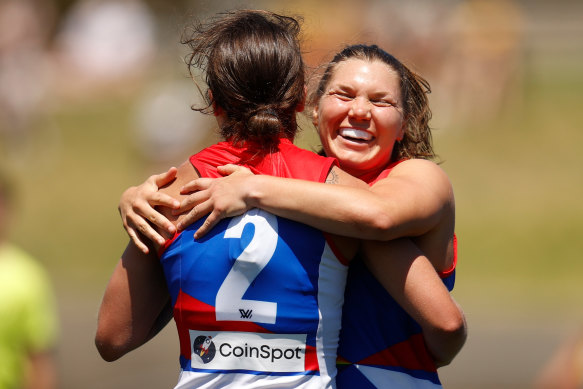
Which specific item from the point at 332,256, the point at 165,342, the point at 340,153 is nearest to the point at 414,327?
the point at 332,256

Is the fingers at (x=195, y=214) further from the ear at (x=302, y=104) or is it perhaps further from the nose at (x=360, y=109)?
the nose at (x=360, y=109)

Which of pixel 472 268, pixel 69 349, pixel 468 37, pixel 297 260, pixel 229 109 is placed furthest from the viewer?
pixel 468 37

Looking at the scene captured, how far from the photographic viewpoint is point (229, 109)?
8.24ft

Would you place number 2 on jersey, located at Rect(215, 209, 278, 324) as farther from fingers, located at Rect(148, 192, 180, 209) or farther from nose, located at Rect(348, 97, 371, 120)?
nose, located at Rect(348, 97, 371, 120)

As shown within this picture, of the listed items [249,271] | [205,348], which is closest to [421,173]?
[249,271]

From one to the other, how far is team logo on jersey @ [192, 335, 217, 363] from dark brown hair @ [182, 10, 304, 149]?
1.92 feet

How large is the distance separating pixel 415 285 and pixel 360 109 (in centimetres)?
58

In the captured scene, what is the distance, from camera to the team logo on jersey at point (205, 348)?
2410 mm

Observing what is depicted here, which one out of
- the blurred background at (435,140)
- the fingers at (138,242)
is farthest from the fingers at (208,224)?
the blurred background at (435,140)

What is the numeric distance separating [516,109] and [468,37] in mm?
1719

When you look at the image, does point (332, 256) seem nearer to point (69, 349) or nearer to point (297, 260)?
point (297, 260)

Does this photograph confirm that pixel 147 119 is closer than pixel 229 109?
No

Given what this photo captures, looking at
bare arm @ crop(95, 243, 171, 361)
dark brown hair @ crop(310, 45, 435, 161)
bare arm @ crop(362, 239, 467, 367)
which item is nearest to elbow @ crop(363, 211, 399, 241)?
bare arm @ crop(362, 239, 467, 367)

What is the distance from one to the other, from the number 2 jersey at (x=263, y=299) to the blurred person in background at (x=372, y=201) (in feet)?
0.21
